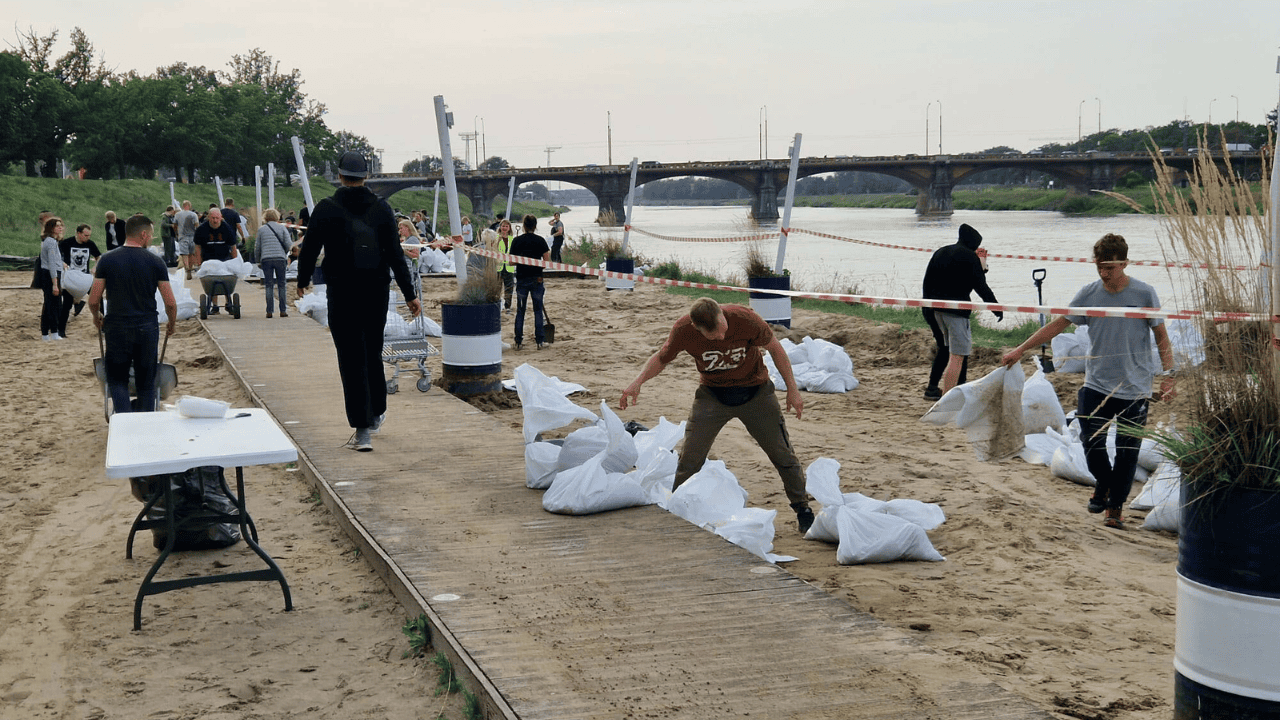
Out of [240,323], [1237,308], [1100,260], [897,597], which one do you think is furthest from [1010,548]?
[240,323]

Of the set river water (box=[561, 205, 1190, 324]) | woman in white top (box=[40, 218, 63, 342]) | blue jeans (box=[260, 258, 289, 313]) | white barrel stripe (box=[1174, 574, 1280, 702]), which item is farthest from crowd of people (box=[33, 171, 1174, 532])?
blue jeans (box=[260, 258, 289, 313])

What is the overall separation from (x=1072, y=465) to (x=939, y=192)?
5778 cm

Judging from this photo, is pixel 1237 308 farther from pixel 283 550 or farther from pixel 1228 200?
pixel 283 550

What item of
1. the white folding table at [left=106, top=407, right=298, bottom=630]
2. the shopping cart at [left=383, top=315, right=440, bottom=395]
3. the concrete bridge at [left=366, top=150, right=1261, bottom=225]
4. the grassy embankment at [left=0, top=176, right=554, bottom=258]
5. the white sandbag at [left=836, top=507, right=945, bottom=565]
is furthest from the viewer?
the concrete bridge at [left=366, top=150, right=1261, bottom=225]

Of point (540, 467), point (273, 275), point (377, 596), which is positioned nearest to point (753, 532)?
point (540, 467)

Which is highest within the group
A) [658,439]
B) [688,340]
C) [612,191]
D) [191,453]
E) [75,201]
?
[612,191]

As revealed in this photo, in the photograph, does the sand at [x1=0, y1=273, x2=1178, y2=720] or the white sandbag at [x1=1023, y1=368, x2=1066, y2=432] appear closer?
the sand at [x1=0, y1=273, x2=1178, y2=720]

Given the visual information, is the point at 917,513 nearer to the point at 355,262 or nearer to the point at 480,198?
the point at 355,262

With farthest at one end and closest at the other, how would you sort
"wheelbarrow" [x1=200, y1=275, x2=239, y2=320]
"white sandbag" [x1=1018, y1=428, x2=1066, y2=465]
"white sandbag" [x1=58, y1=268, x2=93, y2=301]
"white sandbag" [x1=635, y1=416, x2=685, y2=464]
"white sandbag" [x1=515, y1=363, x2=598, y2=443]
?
"wheelbarrow" [x1=200, y1=275, x2=239, y2=320], "white sandbag" [x1=58, y1=268, x2=93, y2=301], "white sandbag" [x1=1018, y1=428, x2=1066, y2=465], "white sandbag" [x1=515, y1=363, x2=598, y2=443], "white sandbag" [x1=635, y1=416, x2=685, y2=464]

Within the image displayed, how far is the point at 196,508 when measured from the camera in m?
Result: 5.54

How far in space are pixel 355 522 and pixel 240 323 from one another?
35.3ft

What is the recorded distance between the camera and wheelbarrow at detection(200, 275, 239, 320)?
51.5 ft

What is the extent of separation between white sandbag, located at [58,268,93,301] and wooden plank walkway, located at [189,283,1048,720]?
388 inches

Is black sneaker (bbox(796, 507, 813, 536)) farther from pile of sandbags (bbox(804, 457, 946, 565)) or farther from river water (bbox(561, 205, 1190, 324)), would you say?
river water (bbox(561, 205, 1190, 324))
